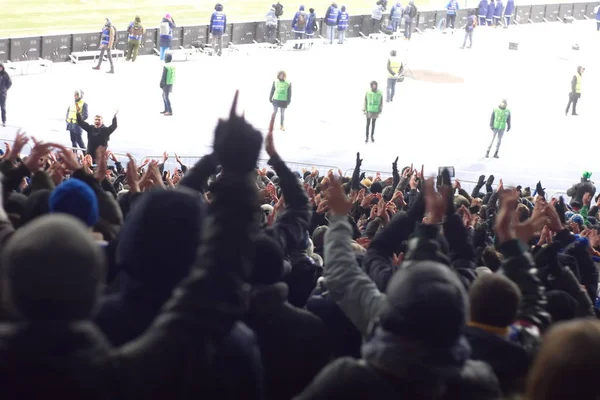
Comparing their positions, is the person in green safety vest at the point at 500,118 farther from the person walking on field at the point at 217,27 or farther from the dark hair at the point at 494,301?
the dark hair at the point at 494,301

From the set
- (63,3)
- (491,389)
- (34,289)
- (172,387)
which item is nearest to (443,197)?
(491,389)

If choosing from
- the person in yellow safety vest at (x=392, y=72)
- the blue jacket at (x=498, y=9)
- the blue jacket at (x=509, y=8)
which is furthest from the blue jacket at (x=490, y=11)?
the person in yellow safety vest at (x=392, y=72)

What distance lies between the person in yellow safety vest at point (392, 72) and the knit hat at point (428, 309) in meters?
20.2

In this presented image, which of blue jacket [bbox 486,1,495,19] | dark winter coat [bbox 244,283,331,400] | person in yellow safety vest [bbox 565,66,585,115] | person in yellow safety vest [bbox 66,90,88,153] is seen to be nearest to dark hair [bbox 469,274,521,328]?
dark winter coat [bbox 244,283,331,400]

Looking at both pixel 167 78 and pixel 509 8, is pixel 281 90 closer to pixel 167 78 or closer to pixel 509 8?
pixel 167 78

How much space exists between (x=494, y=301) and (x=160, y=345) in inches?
49.7

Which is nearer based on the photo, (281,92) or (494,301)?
(494,301)

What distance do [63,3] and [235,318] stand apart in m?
30.3

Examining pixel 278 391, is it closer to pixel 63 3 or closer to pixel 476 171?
pixel 476 171

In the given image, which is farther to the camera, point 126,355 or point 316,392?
point 316,392

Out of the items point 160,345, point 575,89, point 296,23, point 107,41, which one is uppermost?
point 296,23

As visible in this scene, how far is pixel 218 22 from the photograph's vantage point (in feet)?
86.7

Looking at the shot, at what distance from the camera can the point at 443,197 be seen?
12.8 ft

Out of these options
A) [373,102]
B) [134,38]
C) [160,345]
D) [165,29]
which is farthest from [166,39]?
[160,345]
